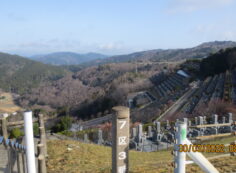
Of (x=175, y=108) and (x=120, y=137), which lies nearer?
(x=120, y=137)

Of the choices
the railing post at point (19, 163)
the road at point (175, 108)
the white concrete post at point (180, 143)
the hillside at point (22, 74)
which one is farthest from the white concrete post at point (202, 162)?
the hillside at point (22, 74)

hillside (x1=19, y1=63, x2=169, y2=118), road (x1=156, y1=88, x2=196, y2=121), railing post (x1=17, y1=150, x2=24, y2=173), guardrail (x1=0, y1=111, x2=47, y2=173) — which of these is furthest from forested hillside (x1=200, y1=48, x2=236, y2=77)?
railing post (x1=17, y1=150, x2=24, y2=173)

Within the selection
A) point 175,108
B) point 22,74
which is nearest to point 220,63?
point 175,108

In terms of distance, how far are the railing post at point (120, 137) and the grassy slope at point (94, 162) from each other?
2066 mm

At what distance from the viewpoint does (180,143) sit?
250 cm

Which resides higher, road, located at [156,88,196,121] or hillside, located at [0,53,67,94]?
hillside, located at [0,53,67,94]

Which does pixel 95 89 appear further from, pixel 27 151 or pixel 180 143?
pixel 27 151

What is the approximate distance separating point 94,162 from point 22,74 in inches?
4297

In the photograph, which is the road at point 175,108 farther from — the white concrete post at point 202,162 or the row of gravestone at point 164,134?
the white concrete post at point 202,162

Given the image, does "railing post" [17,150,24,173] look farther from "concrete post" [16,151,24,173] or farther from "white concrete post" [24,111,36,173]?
"white concrete post" [24,111,36,173]

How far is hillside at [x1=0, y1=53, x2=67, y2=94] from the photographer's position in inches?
3672

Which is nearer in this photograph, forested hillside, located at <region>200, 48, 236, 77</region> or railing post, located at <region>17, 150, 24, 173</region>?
railing post, located at <region>17, 150, 24, 173</region>

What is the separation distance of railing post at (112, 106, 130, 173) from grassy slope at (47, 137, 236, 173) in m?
2.07

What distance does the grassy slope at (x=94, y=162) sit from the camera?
15.6 feet
